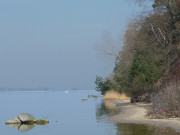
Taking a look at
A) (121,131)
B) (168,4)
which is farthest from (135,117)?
(168,4)

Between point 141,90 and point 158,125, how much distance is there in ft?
74.2

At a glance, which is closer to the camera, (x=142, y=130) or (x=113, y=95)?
(x=142, y=130)

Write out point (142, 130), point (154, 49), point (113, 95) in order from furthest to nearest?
point (113, 95), point (154, 49), point (142, 130)

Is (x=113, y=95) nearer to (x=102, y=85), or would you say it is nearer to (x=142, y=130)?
(x=102, y=85)

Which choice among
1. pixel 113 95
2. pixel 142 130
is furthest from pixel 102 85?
pixel 142 130

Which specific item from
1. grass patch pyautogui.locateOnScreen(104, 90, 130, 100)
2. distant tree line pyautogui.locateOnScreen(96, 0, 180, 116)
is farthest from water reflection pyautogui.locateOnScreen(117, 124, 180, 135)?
grass patch pyautogui.locateOnScreen(104, 90, 130, 100)

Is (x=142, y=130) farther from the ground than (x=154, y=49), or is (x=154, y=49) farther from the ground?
(x=154, y=49)

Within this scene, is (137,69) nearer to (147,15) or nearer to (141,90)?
(141,90)

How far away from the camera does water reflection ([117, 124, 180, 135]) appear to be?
2473 cm

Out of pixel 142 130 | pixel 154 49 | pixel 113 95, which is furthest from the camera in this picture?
pixel 113 95

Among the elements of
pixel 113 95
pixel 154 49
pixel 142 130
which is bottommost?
pixel 142 130

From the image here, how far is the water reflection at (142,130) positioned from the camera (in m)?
24.7

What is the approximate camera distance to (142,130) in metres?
26.2

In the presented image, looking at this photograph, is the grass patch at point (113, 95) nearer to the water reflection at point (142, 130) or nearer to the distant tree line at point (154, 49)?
the distant tree line at point (154, 49)
